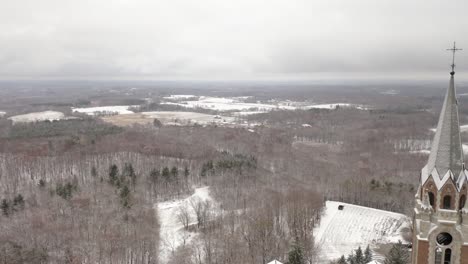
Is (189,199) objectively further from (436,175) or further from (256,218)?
(436,175)

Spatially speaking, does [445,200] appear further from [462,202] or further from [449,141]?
[449,141]

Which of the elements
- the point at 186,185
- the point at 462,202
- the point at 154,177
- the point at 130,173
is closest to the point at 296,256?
the point at 462,202

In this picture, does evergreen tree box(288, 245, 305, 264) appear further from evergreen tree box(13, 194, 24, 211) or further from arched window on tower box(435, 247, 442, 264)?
evergreen tree box(13, 194, 24, 211)

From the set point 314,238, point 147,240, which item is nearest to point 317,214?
point 314,238

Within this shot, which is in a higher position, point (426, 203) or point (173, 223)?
Result: point (426, 203)

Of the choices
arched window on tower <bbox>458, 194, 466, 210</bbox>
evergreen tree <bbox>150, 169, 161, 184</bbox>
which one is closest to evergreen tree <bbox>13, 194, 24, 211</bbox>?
evergreen tree <bbox>150, 169, 161, 184</bbox>

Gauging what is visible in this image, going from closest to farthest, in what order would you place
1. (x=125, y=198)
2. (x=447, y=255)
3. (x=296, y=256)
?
1. (x=447, y=255)
2. (x=296, y=256)
3. (x=125, y=198)
